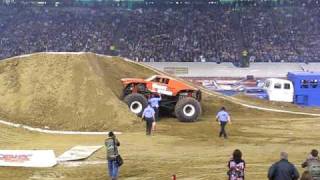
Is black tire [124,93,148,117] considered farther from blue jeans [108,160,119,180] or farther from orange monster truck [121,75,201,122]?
blue jeans [108,160,119,180]

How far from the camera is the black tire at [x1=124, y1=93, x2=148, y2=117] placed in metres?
26.5

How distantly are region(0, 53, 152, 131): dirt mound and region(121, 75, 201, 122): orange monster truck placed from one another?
0.75 m

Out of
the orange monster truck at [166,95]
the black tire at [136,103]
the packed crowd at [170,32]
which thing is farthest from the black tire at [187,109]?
the packed crowd at [170,32]

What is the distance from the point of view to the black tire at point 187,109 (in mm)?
27031

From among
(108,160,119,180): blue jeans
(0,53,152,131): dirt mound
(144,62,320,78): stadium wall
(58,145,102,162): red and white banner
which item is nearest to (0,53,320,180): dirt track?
(58,145,102,162): red and white banner

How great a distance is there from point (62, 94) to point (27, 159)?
30.0ft

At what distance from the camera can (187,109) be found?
2716cm

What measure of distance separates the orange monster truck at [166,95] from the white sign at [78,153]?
6.30 meters

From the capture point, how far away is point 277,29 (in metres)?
62.9

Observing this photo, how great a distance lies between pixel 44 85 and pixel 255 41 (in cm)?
Answer: 3722

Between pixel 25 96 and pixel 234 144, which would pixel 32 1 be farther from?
pixel 234 144

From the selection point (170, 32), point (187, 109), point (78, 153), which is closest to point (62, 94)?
point (187, 109)

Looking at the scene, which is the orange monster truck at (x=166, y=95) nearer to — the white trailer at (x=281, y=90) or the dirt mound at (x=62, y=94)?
the dirt mound at (x=62, y=94)

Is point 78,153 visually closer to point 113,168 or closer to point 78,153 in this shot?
point 78,153
